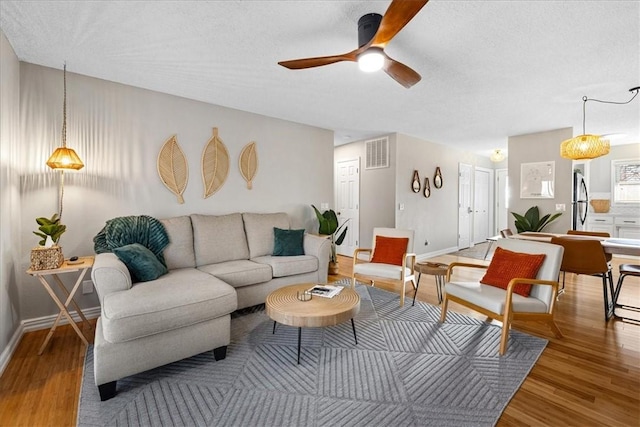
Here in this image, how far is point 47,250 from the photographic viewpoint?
227 cm

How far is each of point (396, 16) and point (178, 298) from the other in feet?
7.22

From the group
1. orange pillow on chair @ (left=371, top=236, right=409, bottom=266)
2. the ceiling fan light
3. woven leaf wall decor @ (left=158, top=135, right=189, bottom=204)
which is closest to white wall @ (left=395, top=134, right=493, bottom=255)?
orange pillow on chair @ (left=371, top=236, right=409, bottom=266)

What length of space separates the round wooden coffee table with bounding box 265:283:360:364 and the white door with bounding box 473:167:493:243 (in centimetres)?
618

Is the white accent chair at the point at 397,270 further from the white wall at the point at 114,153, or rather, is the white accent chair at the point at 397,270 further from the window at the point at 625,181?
the window at the point at 625,181

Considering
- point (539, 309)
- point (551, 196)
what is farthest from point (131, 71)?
point (551, 196)

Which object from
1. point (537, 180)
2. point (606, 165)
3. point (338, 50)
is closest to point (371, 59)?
point (338, 50)

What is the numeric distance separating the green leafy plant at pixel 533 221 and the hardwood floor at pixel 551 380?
232cm

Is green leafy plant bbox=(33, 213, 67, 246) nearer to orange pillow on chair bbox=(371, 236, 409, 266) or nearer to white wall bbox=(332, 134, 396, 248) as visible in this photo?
orange pillow on chair bbox=(371, 236, 409, 266)

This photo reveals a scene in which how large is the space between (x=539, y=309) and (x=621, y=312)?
1.75 m

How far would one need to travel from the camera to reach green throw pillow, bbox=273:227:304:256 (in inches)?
139

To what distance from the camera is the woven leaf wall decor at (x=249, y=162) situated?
3.95 m

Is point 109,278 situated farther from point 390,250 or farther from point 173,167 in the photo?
point 390,250

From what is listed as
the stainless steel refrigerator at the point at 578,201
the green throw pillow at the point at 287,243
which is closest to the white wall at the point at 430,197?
the stainless steel refrigerator at the point at 578,201

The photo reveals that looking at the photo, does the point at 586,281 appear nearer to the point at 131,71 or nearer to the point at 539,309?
the point at 539,309
